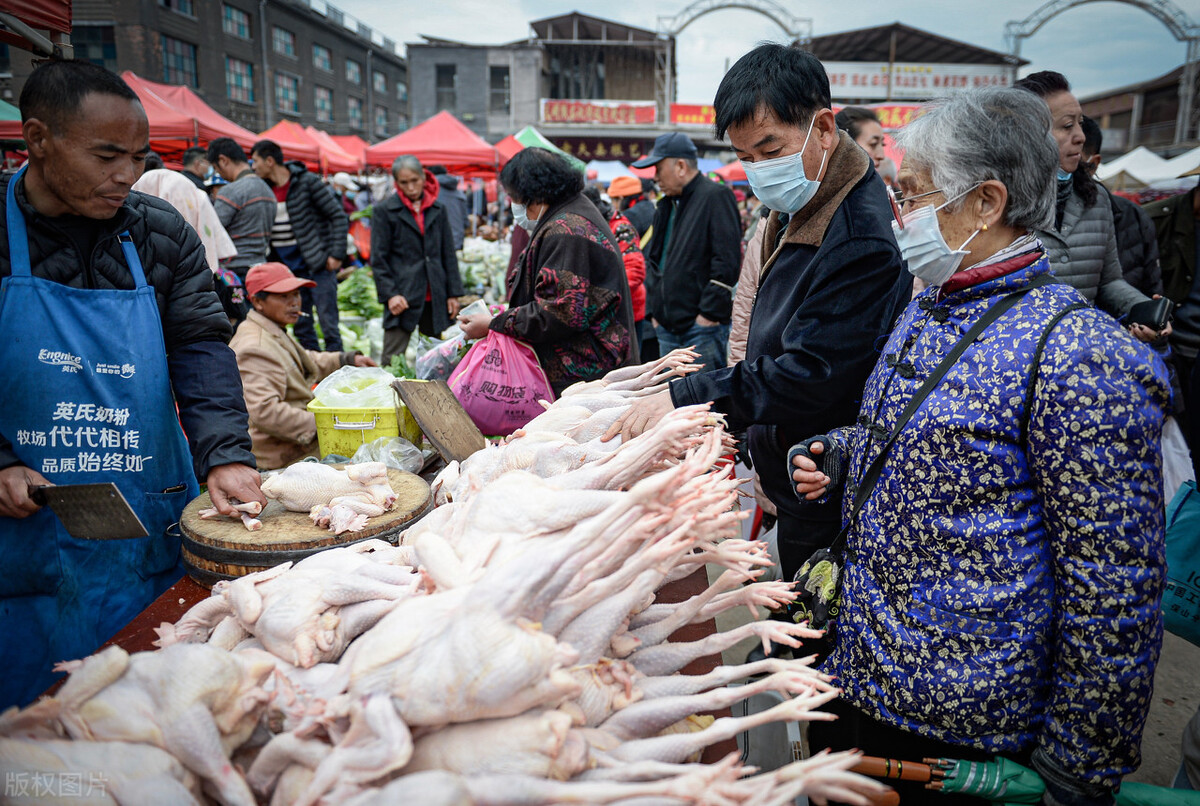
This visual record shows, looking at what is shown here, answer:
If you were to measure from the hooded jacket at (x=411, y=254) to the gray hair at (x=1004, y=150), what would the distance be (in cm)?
529

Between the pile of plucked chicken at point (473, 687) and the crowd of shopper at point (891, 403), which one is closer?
the pile of plucked chicken at point (473, 687)

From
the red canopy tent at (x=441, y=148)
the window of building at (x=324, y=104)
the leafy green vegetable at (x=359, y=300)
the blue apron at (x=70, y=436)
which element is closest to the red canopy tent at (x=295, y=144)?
the red canopy tent at (x=441, y=148)

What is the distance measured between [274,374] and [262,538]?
204 cm

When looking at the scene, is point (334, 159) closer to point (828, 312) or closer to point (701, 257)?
point (701, 257)

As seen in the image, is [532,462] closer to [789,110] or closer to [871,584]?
[871,584]

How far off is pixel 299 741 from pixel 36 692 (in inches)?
58.7

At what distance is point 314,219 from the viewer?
715cm

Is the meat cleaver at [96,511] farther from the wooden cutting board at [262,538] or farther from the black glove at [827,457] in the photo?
the black glove at [827,457]

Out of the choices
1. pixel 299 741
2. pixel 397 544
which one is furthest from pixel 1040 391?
pixel 397 544

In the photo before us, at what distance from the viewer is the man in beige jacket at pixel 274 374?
3.42 m

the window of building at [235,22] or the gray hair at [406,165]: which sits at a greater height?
the window of building at [235,22]

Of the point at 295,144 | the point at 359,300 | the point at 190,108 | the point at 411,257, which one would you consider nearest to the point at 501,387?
the point at 411,257

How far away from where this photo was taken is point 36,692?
1.90m

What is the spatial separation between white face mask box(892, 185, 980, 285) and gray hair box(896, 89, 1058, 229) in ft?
0.18
